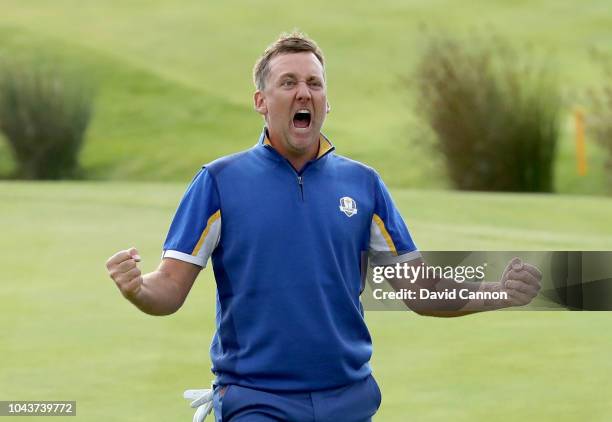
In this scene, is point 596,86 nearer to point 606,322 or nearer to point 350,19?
point 350,19

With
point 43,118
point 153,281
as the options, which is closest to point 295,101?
point 153,281

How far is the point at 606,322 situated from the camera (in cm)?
776

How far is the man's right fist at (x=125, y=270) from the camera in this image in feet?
10.6

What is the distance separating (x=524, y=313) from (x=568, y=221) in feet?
17.4

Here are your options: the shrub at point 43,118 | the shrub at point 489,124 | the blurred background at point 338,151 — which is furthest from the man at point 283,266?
the shrub at point 43,118

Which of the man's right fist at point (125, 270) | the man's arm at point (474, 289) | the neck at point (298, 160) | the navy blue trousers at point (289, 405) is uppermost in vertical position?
the neck at point (298, 160)

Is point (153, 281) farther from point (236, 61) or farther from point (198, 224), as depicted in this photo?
point (236, 61)

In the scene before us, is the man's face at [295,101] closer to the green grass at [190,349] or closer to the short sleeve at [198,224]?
the short sleeve at [198,224]

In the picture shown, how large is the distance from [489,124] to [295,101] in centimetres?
1427

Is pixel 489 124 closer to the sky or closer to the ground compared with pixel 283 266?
closer to the sky

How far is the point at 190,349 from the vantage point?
7062 mm

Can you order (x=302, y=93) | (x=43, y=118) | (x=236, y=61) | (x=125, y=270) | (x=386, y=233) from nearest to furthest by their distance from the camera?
(x=125, y=270)
(x=302, y=93)
(x=386, y=233)
(x=43, y=118)
(x=236, y=61)

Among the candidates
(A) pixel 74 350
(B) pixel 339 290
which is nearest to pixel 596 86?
(A) pixel 74 350

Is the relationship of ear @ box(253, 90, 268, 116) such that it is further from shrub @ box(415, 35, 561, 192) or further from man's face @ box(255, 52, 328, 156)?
shrub @ box(415, 35, 561, 192)
